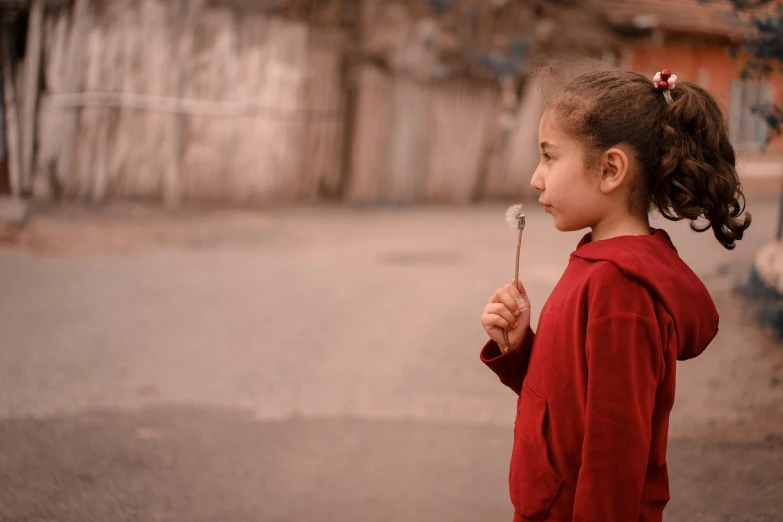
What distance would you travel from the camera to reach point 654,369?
154cm

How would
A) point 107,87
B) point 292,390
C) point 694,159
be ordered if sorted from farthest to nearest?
point 107,87 < point 292,390 < point 694,159

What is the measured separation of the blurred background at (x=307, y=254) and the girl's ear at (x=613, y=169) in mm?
389

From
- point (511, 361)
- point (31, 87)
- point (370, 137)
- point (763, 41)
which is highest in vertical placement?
point (763, 41)

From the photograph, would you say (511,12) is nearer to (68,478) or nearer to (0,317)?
(0,317)

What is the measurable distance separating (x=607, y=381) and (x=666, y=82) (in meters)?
0.63

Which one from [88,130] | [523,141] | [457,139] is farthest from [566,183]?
[523,141]

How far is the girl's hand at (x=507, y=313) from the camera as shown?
5.89 ft

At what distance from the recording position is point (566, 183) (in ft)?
5.66

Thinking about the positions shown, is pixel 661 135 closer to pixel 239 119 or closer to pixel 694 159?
pixel 694 159

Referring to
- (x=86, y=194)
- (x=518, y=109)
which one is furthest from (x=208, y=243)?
(x=518, y=109)

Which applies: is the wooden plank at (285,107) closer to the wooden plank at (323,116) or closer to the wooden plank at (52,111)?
the wooden plank at (323,116)

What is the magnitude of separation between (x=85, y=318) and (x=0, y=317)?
49 cm

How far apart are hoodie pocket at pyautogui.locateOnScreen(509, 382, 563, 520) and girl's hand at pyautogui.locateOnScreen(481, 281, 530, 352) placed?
152 mm

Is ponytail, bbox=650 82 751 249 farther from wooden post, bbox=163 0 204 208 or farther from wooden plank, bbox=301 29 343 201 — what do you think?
wooden plank, bbox=301 29 343 201
